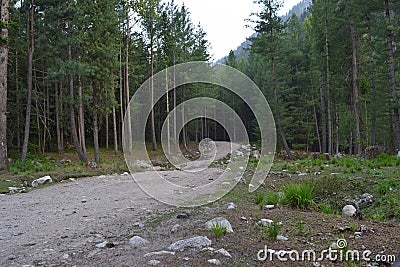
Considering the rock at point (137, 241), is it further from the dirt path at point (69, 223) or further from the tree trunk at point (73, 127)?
the tree trunk at point (73, 127)

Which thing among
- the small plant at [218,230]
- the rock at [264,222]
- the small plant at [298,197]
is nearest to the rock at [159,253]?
the small plant at [218,230]

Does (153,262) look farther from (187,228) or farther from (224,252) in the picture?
(187,228)

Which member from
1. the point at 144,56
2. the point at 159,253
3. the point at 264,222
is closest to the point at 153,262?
the point at 159,253

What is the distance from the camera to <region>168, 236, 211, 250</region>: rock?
356 cm

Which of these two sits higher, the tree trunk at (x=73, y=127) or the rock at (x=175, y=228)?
the tree trunk at (x=73, y=127)

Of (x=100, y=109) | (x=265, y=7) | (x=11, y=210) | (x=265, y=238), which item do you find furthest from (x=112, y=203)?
(x=265, y=7)

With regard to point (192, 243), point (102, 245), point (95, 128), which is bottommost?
point (102, 245)

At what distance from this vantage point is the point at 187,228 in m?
4.36

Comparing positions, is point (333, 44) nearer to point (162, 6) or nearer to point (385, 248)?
point (162, 6)

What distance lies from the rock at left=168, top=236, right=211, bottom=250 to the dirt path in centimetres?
33

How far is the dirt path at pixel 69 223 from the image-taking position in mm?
3684

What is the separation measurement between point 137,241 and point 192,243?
0.81 metres

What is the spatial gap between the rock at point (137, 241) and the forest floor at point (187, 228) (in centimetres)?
6

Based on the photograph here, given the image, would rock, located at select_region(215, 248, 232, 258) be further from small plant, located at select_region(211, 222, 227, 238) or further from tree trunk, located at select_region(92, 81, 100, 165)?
tree trunk, located at select_region(92, 81, 100, 165)
